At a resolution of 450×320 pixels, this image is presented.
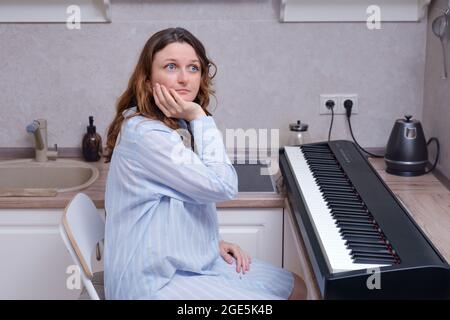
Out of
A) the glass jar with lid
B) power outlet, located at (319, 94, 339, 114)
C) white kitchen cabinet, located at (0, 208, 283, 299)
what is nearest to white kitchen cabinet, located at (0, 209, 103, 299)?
white kitchen cabinet, located at (0, 208, 283, 299)

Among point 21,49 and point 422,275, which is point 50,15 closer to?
point 21,49

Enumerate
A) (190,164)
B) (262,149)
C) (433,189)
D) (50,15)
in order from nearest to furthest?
(190,164), (433,189), (50,15), (262,149)

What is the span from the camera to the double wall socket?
8.49 feet

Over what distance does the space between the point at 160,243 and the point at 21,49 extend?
1.28 metres

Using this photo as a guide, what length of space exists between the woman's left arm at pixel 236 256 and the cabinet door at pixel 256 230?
0.25 meters

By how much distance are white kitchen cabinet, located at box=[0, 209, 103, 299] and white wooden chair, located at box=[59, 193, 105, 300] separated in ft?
1.05

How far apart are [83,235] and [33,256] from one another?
0.60m

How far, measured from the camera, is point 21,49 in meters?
2.54

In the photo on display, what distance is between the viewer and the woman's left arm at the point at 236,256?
186cm

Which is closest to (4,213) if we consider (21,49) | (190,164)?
(21,49)

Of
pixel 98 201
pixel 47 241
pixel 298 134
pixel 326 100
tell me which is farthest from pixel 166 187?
pixel 326 100

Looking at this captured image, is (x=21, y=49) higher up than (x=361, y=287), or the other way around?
(x=21, y=49)

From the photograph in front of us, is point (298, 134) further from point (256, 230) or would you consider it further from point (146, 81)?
point (146, 81)

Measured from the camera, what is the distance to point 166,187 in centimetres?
164
